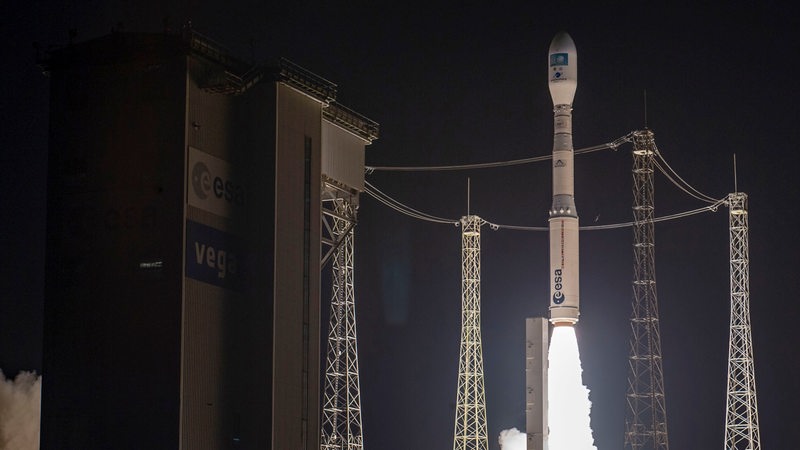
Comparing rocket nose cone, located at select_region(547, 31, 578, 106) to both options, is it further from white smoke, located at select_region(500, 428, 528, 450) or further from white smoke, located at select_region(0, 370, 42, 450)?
white smoke, located at select_region(0, 370, 42, 450)

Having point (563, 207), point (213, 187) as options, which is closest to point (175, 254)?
point (213, 187)

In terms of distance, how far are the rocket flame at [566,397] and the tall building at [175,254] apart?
12.0 m

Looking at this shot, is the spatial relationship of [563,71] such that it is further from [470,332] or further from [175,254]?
[175,254]

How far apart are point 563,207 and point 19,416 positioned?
2908cm

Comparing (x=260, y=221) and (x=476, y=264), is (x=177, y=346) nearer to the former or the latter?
(x=260, y=221)

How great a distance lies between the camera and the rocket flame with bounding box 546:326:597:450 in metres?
75.2

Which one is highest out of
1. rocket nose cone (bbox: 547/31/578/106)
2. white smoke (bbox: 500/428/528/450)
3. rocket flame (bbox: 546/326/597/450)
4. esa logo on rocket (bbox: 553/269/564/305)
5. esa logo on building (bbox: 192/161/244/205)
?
rocket nose cone (bbox: 547/31/578/106)

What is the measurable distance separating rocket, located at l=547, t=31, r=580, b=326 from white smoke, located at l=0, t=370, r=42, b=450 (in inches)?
1040

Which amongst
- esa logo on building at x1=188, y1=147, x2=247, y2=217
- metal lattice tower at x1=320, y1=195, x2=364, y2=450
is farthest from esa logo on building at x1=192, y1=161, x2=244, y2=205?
metal lattice tower at x1=320, y1=195, x2=364, y2=450

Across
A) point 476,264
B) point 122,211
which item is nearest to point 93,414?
point 122,211

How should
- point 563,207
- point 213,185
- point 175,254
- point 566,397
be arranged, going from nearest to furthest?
point 175,254
point 213,185
point 566,397
point 563,207

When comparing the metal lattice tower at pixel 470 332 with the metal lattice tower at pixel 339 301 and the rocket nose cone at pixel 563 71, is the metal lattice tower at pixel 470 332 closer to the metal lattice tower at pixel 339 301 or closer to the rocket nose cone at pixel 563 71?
the metal lattice tower at pixel 339 301

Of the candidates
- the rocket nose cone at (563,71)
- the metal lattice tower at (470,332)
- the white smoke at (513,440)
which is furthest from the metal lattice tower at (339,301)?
the rocket nose cone at (563,71)

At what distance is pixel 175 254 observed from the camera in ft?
208
